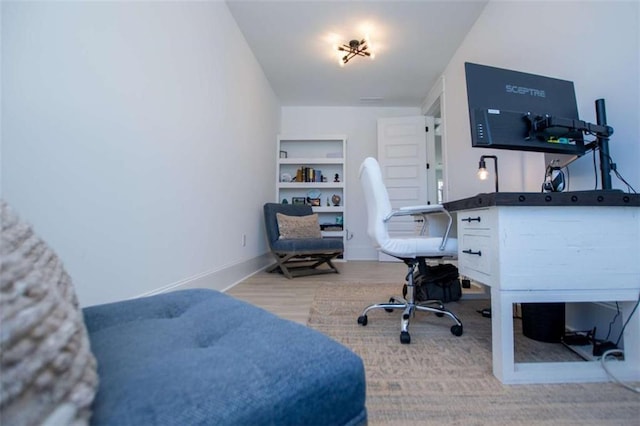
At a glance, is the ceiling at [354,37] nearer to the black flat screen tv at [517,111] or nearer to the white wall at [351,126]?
the white wall at [351,126]

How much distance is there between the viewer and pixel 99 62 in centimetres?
121

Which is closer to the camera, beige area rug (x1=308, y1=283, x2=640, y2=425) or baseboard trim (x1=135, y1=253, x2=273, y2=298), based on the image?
beige area rug (x1=308, y1=283, x2=640, y2=425)

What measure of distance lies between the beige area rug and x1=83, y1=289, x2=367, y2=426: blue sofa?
56 centimetres

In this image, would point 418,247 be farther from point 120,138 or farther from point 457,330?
point 120,138

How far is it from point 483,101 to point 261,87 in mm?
3027

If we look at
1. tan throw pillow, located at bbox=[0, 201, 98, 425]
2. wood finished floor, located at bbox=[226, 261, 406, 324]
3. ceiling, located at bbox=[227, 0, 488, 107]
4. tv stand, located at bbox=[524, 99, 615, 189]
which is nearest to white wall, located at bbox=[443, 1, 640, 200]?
tv stand, located at bbox=[524, 99, 615, 189]

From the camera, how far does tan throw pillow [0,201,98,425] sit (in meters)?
0.24

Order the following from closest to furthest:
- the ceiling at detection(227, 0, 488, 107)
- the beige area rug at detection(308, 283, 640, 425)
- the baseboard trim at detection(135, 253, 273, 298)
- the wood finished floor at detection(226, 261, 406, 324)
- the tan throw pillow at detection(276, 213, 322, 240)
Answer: the beige area rug at detection(308, 283, 640, 425) < the baseboard trim at detection(135, 253, 273, 298) < the wood finished floor at detection(226, 261, 406, 324) < the ceiling at detection(227, 0, 488, 107) < the tan throw pillow at detection(276, 213, 322, 240)

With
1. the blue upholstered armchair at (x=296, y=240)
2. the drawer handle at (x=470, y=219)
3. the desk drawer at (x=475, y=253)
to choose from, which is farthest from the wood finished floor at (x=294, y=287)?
the drawer handle at (x=470, y=219)

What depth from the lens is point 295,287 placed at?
2615mm

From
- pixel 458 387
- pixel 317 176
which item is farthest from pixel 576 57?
pixel 317 176

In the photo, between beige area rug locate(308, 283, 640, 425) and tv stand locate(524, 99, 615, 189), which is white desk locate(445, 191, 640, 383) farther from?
tv stand locate(524, 99, 615, 189)

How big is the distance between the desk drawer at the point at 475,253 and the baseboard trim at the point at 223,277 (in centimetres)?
161

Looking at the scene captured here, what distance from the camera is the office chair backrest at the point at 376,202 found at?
1629 millimetres
